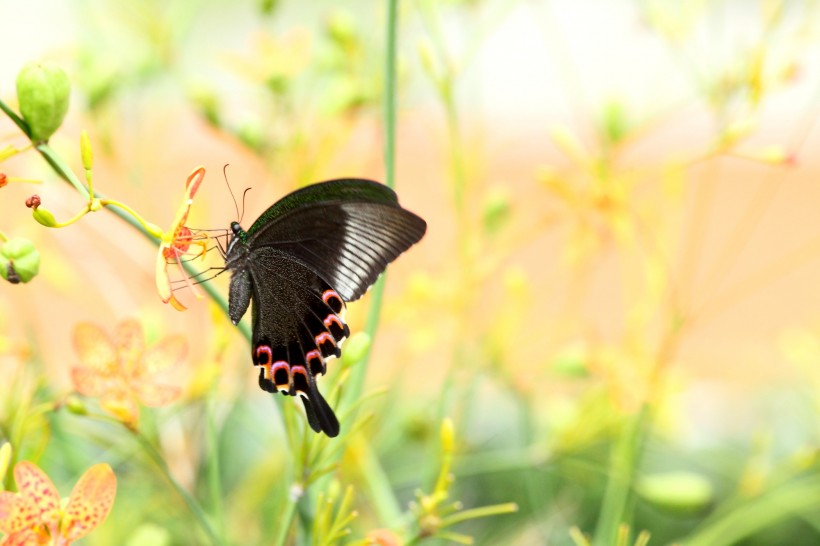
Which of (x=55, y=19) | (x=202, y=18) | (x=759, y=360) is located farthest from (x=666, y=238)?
(x=202, y=18)

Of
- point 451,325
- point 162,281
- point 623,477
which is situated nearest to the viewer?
point 162,281

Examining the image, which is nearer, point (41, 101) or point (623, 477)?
point (41, 101)

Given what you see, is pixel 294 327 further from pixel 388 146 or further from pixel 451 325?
pixel 451 325

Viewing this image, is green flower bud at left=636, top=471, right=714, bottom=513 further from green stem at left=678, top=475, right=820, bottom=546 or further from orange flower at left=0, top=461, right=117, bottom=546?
orange flower at left=0, top=461, right=117, bottom=546

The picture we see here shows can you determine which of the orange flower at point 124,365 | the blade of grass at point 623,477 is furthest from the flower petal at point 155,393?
the blade of grass at point 623,477

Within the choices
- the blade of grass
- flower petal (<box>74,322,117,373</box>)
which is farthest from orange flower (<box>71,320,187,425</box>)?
the blade of grass

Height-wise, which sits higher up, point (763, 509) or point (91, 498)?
point (763, 509)

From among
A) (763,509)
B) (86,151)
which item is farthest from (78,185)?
(763,509)

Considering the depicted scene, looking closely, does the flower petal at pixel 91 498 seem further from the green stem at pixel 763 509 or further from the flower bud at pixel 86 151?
the green stem at pixel 763 509

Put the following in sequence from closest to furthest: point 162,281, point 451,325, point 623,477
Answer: point 162,281 → point 623,477 → point 451,325
